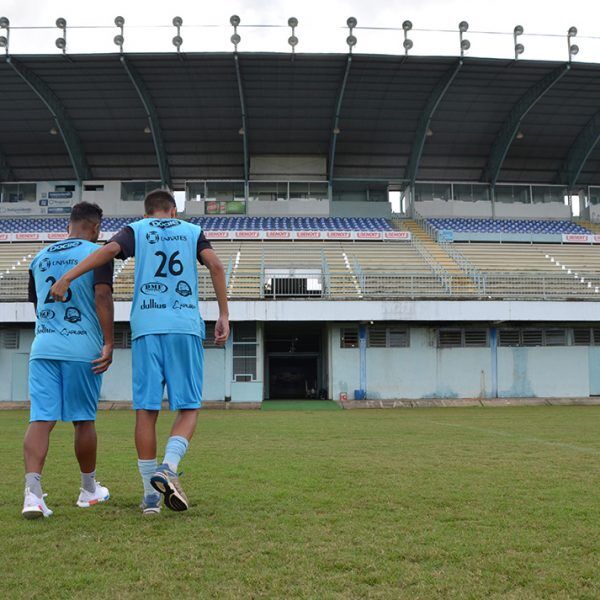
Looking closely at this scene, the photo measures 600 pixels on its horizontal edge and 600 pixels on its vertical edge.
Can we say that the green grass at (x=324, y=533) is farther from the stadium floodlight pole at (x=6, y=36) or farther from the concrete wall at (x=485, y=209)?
the concrete wall at (x=485, y=209)

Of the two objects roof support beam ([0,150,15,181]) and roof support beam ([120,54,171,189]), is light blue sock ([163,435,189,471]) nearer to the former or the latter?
roof support beam ([120,54,171,189])

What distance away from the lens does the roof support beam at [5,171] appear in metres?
33.8

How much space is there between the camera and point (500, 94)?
30094 millimetres

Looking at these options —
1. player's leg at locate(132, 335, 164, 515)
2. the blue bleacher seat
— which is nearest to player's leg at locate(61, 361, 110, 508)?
player's leg at locate(132, 335, 164, 515)

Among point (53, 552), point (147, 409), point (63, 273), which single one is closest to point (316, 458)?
point (147, 409)

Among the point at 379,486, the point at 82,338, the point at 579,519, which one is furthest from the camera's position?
the point at 379,486

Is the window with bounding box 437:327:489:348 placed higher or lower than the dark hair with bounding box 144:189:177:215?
lower

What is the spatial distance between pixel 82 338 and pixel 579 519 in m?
3.32

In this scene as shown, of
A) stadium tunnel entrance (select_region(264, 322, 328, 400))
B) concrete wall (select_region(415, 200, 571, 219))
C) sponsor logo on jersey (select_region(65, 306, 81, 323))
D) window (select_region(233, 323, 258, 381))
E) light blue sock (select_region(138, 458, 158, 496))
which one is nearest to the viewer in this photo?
light blue sock (select_region(138, 458, 158, 496))

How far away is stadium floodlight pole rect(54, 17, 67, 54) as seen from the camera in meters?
26.1

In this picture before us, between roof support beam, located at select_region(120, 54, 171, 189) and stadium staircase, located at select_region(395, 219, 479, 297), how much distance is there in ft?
43.0


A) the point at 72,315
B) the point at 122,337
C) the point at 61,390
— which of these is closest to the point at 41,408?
the point at 61,390

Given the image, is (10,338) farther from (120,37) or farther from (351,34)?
(351,34)

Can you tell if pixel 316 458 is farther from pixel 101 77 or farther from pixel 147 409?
pixel 101 77
